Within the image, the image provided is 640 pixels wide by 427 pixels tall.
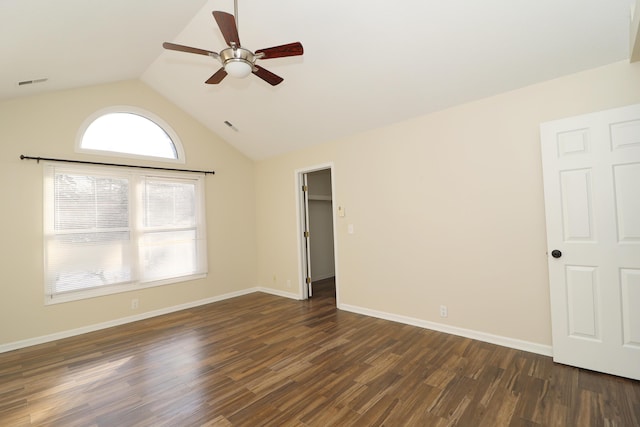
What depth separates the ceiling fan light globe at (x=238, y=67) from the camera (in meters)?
2.14

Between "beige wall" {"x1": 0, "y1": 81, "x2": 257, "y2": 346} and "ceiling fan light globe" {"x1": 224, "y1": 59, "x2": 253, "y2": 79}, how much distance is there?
292 cm

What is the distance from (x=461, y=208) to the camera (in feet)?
10.2

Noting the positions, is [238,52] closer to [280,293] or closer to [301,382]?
[301,382]

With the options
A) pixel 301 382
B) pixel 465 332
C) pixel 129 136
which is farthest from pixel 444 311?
pixel 129 136

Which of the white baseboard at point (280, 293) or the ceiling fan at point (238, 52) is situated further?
the white baseboard at point (280, 293)

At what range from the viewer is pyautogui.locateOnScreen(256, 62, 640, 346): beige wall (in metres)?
2.66

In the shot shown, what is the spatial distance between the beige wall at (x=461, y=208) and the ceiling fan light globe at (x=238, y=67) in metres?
2.13

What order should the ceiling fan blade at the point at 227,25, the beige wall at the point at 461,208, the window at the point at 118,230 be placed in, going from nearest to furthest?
the ceiling fan blade at the point at 227,25
the beige wall at the point at 461,208
the window at the point at 118,230

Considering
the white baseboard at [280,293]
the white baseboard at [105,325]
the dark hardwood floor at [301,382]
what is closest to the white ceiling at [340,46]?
the dark hardwood floor at [301,382]

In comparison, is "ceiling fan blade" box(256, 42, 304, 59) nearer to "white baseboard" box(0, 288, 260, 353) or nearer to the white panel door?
the white panel door

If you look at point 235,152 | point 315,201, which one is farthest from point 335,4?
point 315,201

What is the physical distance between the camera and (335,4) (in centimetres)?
247

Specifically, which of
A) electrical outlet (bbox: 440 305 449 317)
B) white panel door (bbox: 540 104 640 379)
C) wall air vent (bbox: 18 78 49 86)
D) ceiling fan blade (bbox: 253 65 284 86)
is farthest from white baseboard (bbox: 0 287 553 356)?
ceiling fan blade (bbox: 253 65 284 86)

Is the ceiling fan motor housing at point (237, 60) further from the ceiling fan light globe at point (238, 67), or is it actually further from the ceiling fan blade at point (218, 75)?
the ceiling fan blade at point (218, 75)
